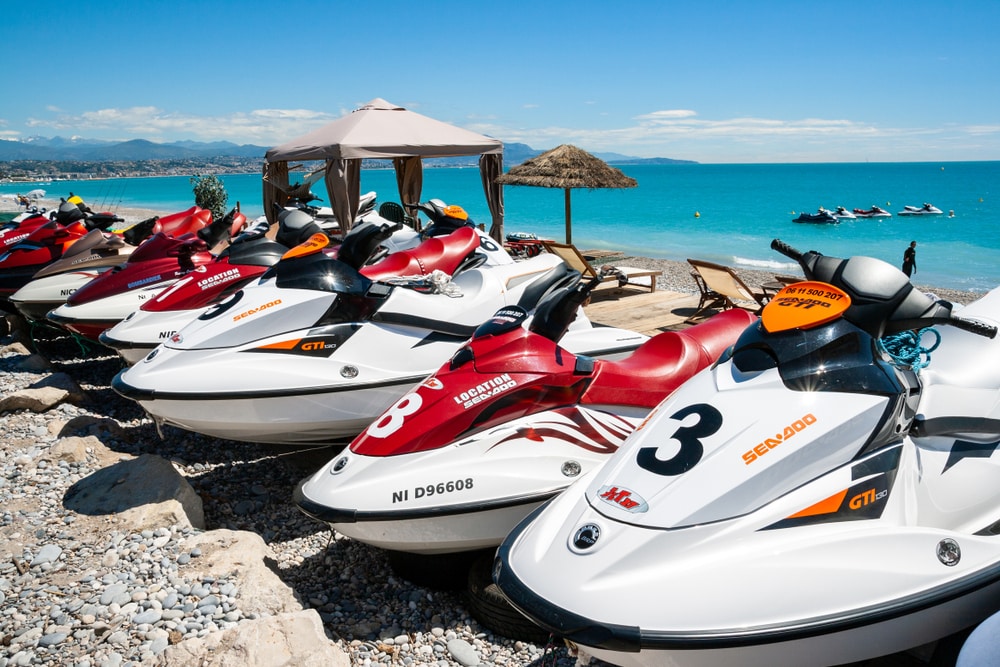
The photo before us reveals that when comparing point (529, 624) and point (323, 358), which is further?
point (323, 358)

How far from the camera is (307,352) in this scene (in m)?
3.65

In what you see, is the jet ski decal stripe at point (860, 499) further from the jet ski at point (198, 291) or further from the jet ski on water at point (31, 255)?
the jet ski on water at point (31, 255)

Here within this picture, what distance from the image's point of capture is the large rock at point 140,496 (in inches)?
127

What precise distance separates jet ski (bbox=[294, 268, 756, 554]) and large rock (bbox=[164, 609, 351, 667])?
1.43ft

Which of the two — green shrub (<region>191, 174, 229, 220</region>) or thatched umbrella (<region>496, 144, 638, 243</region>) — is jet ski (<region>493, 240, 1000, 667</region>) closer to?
thatched umbrella (<region>496, 144, 638, 243</region>)

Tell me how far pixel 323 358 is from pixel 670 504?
2.31 m

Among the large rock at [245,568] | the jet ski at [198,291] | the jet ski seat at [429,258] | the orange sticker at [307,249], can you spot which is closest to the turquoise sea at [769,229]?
the jet ski at [198,291]

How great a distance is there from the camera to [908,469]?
76.4 inches

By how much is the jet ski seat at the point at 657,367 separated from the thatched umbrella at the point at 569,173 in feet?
27.7

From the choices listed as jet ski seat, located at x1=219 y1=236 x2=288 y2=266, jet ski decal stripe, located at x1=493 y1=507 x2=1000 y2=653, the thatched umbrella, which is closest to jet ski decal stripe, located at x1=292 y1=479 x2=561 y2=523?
jet ski decal stripe, located at x1=493 y1=507 x2=1000 y2=653

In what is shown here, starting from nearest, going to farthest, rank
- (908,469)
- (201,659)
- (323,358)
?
1. (908,469)
2. (201,659)
3. (323,358)

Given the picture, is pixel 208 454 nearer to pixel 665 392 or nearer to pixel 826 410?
pixel 665 392

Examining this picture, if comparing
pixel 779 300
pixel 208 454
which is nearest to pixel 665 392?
pixel 779 300

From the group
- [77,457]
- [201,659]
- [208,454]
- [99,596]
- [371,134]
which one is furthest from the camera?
[371,134]
